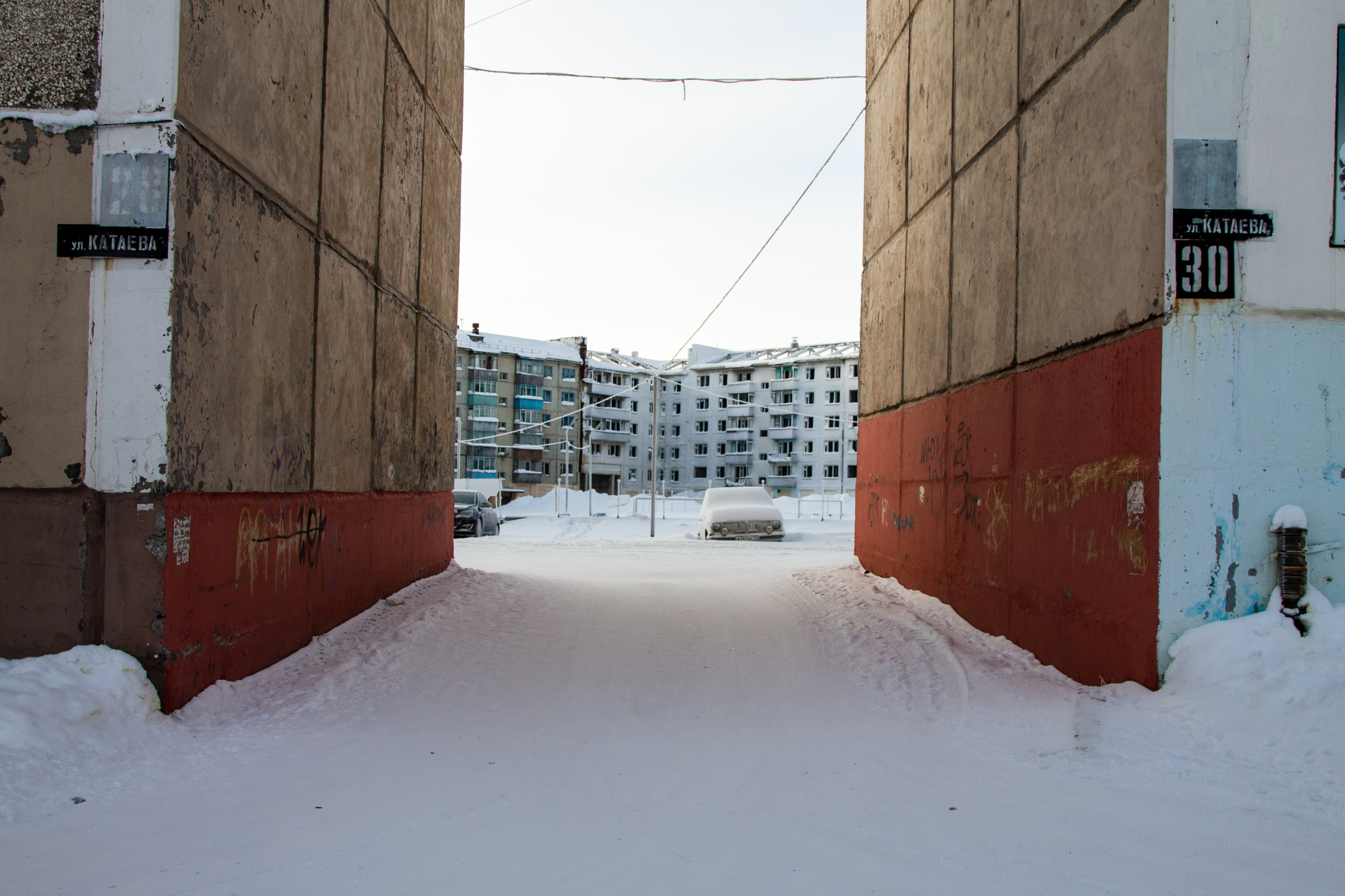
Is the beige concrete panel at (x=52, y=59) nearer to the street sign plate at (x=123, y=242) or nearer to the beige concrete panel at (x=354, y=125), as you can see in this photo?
the street sign plate at (x=123, y=242)

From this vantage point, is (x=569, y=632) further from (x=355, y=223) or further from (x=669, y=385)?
(x=669, y=385)

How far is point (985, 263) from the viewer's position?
820 cm

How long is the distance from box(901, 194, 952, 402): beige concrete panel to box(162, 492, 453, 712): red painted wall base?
6.08m

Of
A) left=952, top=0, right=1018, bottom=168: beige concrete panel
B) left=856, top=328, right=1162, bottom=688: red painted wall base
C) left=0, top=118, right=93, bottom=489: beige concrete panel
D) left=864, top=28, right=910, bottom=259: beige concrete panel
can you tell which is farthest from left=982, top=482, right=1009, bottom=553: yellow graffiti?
left=0, top=118, right=93, bottom=489: beige concrete panel

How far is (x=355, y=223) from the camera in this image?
315 inches

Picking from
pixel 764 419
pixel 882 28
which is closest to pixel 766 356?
pixel 764 419

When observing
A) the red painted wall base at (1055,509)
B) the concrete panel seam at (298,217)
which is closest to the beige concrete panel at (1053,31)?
the red painted wall base at (1055,509)

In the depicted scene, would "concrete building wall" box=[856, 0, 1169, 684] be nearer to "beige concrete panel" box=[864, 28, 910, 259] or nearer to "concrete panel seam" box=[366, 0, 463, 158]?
"beige concrete panel" box=[864, 28, 910, 259]

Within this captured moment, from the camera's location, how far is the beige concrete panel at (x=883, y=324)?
37.1 ft

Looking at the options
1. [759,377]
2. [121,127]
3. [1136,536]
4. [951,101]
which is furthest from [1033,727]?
[759,377]

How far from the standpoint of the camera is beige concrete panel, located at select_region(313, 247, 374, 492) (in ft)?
23.3

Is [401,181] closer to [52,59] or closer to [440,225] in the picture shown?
[440,225]

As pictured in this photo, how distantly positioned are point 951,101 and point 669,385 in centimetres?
7108

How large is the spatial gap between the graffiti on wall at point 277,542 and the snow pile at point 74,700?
39.3 inches
